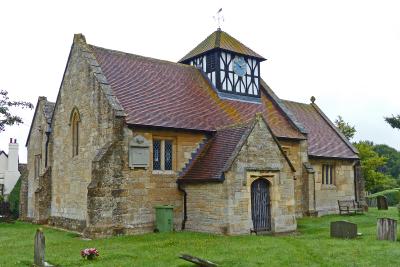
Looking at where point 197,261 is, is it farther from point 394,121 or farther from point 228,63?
point 228,63

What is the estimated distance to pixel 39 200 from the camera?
26484mm

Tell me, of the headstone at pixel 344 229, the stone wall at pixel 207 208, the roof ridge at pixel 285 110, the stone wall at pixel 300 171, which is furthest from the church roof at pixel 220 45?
the headstone at pixel 344 229

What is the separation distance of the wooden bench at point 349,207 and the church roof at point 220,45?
11914mm

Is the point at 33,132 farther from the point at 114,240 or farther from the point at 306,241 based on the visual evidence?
the point at 306,241

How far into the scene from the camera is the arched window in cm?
2428

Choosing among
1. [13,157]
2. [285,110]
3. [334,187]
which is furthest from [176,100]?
[13,157]

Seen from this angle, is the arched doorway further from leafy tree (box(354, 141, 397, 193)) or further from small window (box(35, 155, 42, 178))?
leafy tree (box(354, 141, 397, 193))

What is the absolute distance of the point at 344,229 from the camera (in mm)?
18422

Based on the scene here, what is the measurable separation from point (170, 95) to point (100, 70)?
429 centimetres

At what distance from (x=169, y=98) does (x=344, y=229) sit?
38.3 ft

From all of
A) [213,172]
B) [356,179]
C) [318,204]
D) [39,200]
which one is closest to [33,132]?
[39,200]

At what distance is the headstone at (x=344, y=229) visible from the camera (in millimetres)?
18312

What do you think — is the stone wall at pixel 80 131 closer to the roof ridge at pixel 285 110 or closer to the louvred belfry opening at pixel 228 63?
the louvred belfry opening at pixel 228 63

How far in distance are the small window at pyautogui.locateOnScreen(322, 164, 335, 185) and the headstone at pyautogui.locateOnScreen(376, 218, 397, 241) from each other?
1483 cm
